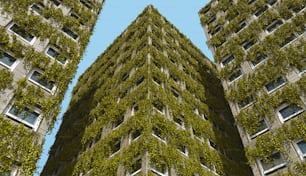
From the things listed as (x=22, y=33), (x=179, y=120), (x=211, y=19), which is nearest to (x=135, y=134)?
(x=179, y=120)

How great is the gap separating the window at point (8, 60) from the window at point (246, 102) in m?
20.3

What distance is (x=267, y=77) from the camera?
25062 millimetres

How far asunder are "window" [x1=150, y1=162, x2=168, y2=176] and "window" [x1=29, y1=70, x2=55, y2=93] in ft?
32.8

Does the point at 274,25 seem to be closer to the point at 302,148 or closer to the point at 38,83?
the point at 302,148

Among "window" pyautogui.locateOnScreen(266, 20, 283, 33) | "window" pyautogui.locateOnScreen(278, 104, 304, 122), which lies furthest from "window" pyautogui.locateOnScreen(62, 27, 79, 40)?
"window" pyautogui.locateOnScreen(266, 20, 283, 33)

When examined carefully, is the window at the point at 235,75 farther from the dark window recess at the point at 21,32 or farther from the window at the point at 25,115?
the dark window recess at the point at 21,32

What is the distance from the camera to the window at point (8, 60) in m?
19.4

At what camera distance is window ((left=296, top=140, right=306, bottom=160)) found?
18969 millimetres

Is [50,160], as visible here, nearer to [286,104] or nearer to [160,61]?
[160,61]

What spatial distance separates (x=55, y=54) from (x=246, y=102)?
18.5 metres

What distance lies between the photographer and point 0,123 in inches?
641

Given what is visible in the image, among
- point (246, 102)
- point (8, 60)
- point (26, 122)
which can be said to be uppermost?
point (246, 102)

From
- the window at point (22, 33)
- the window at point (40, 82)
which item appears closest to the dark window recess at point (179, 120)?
the window at point (40, 82)

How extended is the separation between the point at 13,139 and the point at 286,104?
20.9 m
